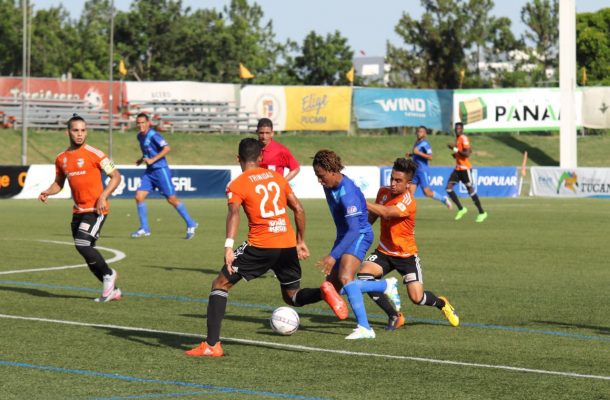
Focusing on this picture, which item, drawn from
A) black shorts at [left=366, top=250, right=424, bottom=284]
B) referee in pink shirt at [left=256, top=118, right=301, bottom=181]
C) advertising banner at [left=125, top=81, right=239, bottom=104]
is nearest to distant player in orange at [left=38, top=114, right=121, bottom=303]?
referee in pink shirt at [left=256, top=118, right=301, bottom=181]

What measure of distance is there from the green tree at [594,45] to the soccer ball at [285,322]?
84.8 metres

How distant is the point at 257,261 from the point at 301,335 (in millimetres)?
1291

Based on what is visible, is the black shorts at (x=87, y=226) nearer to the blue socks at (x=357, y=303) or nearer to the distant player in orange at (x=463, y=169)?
the blue socks at (x=357, y=303)

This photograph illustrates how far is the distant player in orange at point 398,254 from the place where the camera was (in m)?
11.3

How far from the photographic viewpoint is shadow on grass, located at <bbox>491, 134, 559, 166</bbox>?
7031cm

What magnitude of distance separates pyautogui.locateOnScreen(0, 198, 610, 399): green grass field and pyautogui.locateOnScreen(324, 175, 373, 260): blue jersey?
871 mm

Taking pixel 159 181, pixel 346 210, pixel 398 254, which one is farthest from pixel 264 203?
pixel 159 181

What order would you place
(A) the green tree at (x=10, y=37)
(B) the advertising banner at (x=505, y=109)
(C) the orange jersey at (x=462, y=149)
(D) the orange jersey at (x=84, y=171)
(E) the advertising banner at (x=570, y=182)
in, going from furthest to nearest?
(A) the green tree at (x=10, y=37), (B) the advertising banner at (x=505, y=109), (E) the advertising banner at (x=570, y=182), (C) the orange jersey at (x=462, y=149), (D) the orange jersey at (x=84, y=171)

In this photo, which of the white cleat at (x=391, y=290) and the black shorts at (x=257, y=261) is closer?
the black shorts at (x=257, y=261)

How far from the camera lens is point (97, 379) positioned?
28.2 feet

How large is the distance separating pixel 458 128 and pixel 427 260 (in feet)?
34.8

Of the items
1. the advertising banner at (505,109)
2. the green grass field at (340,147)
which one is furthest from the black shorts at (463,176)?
the advertising banner at (505,109)

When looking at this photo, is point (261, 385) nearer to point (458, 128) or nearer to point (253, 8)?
point (458, 128)

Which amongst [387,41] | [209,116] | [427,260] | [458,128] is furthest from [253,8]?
[427,260]
